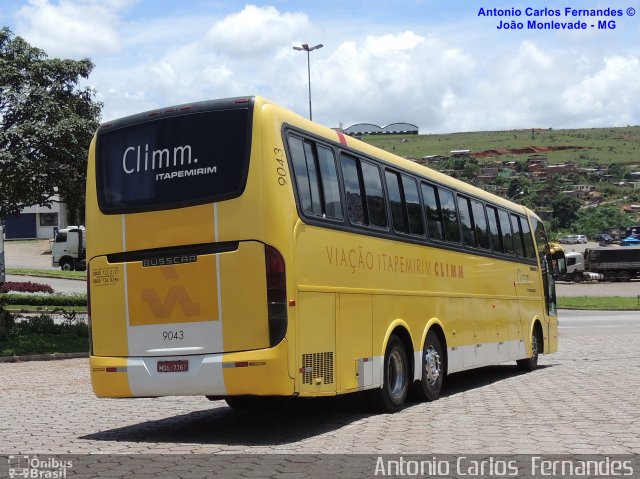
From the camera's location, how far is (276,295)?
892cm

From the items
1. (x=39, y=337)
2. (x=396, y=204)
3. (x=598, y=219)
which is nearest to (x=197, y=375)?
(x=396, y=204)

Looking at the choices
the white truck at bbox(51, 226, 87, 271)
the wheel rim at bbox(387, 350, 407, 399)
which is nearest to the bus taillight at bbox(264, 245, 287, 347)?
the wheel rim at bbox(387, 350, 407, 399)

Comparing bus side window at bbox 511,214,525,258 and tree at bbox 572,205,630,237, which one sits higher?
tree at bbox 572,205,630,237

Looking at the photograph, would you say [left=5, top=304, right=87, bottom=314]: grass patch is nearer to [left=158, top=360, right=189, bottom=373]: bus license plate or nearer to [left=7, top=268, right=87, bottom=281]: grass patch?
[left=7, top=268, right=87, bottom=281]: grass patch

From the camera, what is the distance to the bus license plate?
30.3ft

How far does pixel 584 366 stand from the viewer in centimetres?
1798

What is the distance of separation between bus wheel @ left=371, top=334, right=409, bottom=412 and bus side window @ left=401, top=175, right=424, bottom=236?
161cm

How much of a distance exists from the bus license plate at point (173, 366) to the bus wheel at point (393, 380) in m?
2.60

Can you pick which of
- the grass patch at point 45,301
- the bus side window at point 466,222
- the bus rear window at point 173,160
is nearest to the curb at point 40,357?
the bus side window at point 466,222

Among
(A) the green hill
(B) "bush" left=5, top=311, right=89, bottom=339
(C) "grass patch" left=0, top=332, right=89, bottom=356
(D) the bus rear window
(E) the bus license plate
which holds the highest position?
(A) the green hill

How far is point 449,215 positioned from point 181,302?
5639 millimetres

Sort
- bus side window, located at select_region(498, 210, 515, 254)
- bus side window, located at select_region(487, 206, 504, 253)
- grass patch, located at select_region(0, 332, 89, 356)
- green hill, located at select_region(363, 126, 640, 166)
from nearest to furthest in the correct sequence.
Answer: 1. bus side window, located at select_region(487, 206, 504, 253)
2. bus side window, located at select_region(498, 210, 515, 254)
3. grass patch, located at select_region(0, 332, 89, 356)
4. green hill, located at select_region(363, 126, 640, 166)

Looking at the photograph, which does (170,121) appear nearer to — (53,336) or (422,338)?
(422,338)

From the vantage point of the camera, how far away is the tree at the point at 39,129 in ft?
66.7
